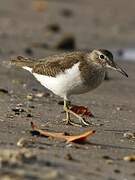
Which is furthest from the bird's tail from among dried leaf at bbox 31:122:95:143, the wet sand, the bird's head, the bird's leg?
dried leaf at bbox 31:122:95:143

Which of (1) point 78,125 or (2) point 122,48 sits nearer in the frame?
(1) point 78,125

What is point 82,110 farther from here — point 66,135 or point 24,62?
point 66,135

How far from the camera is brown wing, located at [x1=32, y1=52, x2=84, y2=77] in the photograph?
29.3ft

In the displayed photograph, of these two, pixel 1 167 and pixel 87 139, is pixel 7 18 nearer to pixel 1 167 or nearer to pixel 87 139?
pixel 87 139

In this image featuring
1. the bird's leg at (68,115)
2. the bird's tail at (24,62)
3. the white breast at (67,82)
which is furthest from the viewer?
the bird's tail at (24,62)

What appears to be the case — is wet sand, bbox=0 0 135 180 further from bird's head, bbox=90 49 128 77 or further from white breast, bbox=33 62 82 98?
bird's head, bbox=90 49 128 77

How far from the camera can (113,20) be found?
23234 mm

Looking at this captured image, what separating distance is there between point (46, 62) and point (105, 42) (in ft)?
33.4

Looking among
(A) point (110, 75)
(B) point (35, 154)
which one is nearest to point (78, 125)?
(B) point (35, 154)

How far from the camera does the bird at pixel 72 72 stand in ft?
28.7

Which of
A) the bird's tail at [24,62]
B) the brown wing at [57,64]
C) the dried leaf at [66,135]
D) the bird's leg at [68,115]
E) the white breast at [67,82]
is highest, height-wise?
the bird's tail at [24,62]

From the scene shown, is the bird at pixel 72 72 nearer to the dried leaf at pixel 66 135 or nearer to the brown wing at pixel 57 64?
the brown wing at pixel 57 64

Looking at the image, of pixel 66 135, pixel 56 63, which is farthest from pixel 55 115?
pixel 66 135

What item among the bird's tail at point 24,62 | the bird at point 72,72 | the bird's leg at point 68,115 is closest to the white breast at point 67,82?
the bird at point 72,72
